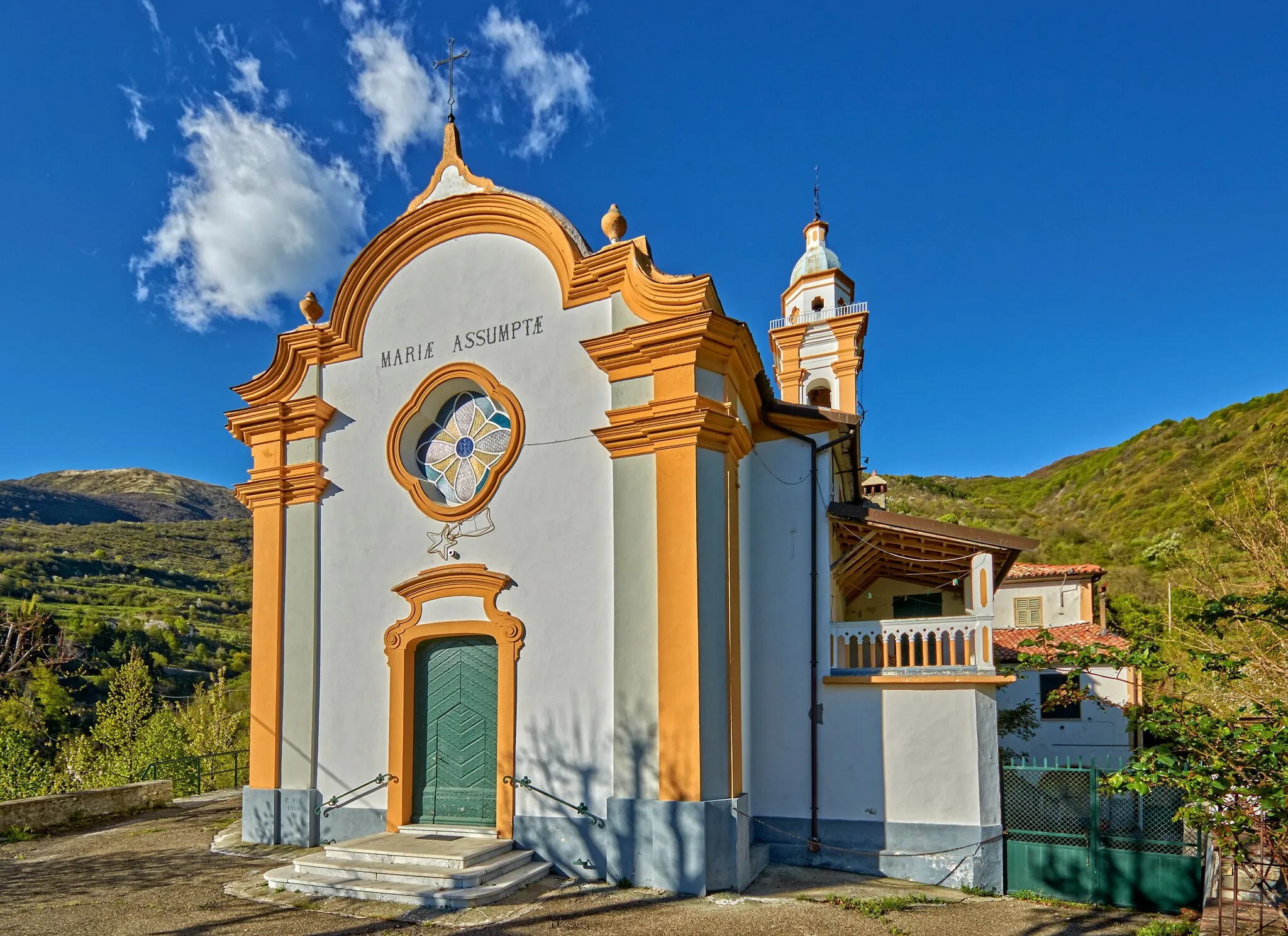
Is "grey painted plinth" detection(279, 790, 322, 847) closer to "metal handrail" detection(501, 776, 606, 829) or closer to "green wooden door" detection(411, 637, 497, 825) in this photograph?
"green wooden door" detection(411, 637, 497, 825)

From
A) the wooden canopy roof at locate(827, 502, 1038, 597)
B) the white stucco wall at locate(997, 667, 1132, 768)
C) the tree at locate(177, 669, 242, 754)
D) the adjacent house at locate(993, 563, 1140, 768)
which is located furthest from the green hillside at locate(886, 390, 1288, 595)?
the tree at locate(177, 669, 242, 754)

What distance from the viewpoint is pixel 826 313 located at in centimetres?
2028

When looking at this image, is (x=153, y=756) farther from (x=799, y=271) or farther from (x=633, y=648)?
(x=799, y=271)

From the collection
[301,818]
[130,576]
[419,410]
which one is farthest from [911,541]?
[130,576]

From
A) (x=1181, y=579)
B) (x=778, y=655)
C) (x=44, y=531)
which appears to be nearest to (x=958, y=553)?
(x=778, y=655)

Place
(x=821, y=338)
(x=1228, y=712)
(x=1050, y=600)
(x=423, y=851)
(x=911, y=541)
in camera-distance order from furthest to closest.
A: 1. (x=1050, y=600)
2. (x=821, y=338)
3. (x=911, y=541)
4. (x=423, y=851)
5. (x=1228, y=712)

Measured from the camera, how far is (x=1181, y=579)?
30.0 metres

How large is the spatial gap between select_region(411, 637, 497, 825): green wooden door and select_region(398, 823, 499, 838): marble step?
0.06 m

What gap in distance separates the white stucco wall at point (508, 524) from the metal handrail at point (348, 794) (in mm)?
83

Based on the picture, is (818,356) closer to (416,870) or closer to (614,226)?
(614,226)

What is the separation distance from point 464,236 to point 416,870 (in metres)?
6.89

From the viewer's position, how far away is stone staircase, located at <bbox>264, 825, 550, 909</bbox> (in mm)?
7137

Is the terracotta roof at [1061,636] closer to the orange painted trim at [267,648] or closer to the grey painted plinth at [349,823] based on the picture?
the grey painted plinth at [349,823]

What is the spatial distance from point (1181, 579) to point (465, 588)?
30.3 metres
